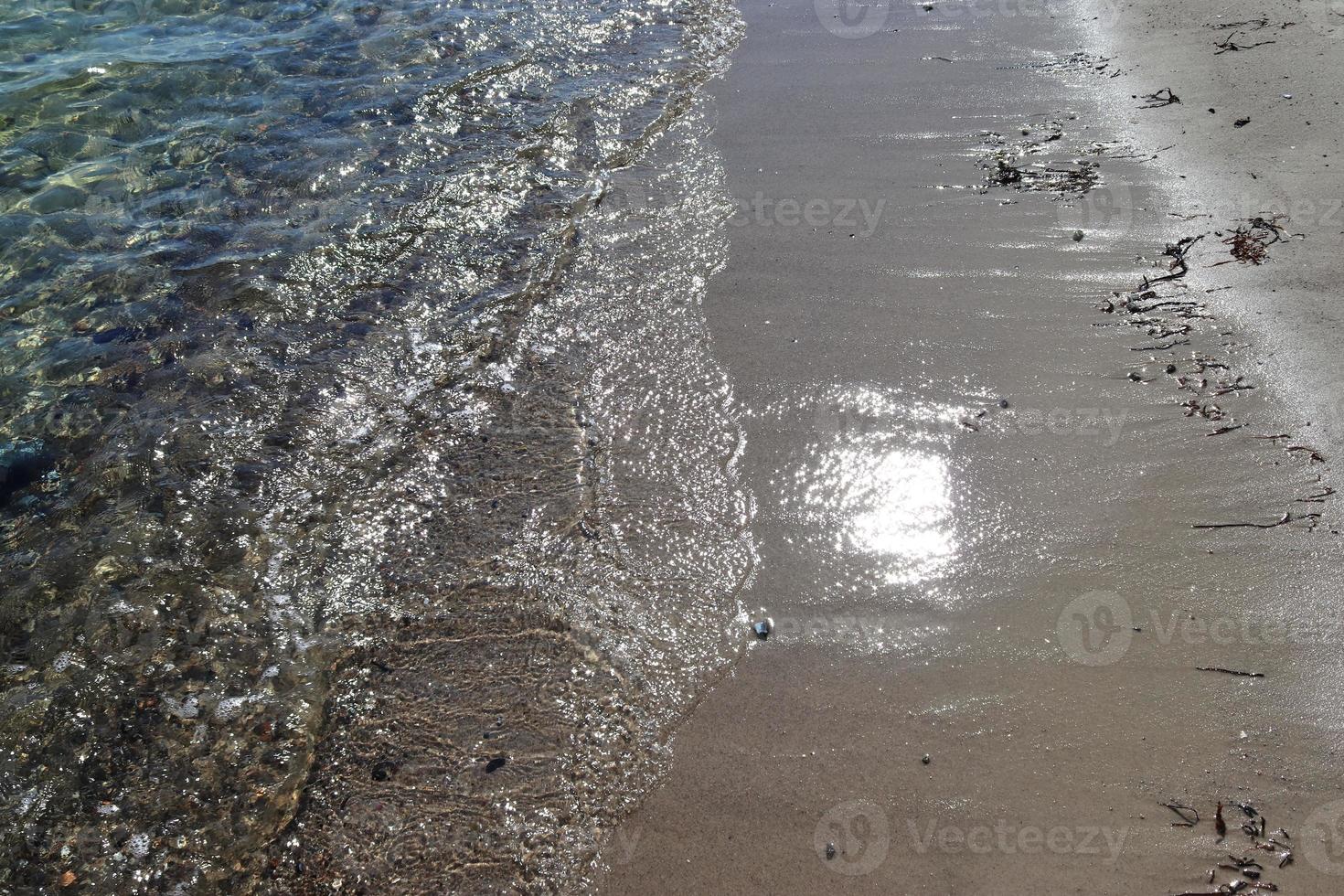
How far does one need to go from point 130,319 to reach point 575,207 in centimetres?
287

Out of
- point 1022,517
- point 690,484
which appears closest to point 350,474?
point 690,484

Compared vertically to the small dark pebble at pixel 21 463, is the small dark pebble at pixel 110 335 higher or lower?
higher

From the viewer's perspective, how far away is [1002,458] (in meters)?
3.87

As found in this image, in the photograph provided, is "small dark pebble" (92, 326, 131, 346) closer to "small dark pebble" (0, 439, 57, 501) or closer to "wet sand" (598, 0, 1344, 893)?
"small dark pebble" (0, 439, 57, 501)

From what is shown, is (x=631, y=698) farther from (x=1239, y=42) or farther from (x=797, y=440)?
(x=1239, y=42)

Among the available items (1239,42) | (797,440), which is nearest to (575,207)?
(797,440)

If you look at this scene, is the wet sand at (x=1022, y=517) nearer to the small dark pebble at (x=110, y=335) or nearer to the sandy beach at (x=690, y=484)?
the sandy beach at (x=690, y=484)

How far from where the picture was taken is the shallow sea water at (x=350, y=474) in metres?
2.94

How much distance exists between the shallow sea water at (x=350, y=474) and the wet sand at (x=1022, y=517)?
0.38 m

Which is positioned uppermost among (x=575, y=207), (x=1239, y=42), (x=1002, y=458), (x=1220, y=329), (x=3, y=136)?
(x=1239, y=42)

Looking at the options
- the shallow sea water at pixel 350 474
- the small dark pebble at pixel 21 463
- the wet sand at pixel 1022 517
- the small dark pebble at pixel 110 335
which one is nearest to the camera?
the wet sand at pixel 1022 517

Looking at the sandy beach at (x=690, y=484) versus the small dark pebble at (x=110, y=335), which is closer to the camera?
the sandy beach at (x=690, y=484)

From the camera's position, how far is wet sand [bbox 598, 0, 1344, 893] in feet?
8.90

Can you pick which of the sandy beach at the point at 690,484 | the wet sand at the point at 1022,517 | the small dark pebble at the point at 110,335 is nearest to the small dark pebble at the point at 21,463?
the sandy beach at the point at 690,484
